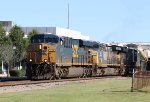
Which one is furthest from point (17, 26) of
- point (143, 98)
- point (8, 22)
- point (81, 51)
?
point (143, 98)

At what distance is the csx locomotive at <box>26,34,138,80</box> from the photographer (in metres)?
33.1

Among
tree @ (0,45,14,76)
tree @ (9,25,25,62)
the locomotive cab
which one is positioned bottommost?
the locomotive cab

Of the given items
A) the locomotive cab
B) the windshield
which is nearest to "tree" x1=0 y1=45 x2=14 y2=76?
the windshield

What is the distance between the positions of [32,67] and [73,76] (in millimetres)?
5114

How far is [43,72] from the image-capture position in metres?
33.2

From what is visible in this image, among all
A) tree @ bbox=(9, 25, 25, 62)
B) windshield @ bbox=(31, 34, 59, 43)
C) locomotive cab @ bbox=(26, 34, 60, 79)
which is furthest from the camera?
tree @ bbox=(9, 25, 25, 62)

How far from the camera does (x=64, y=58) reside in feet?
115

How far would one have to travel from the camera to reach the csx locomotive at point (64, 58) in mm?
33094

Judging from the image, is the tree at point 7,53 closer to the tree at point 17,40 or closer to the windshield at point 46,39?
the tree at point 17,40

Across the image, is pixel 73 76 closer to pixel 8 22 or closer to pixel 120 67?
pixel 120 67

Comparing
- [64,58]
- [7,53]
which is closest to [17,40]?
[7,53]

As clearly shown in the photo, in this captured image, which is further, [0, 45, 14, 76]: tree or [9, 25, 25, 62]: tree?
[9, 25, 25, 62]: tree

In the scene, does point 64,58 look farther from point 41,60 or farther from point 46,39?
point 41,60

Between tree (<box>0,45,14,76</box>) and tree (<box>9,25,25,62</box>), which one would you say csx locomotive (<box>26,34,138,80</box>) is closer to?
tree (<box>0,45,14,76</box>)
